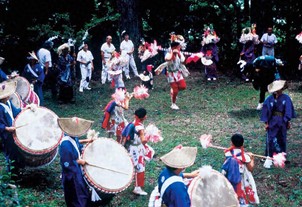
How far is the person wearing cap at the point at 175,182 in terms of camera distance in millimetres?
5051

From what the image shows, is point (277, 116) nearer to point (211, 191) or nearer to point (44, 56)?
point (211, 191)

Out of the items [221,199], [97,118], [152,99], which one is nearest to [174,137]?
[97,118]

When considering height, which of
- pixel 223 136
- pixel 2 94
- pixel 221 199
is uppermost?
pixel 2 94

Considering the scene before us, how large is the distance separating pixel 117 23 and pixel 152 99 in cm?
723

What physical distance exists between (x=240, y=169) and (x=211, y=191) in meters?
1.09

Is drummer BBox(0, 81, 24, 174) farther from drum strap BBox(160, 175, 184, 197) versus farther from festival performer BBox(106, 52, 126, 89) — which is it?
festival performer BBox(106, 52, 126, 89)

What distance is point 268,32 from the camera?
683 inches

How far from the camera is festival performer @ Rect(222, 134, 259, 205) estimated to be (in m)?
6.29

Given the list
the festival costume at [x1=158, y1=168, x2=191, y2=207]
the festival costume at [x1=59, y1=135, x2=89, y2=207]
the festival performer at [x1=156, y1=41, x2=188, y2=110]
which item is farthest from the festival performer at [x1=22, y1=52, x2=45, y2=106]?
the festival costume at [x1=158, y1=168, x2=191, y2=207]

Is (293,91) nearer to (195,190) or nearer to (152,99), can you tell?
(152,99)

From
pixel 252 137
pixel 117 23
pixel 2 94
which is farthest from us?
pixel 117 23

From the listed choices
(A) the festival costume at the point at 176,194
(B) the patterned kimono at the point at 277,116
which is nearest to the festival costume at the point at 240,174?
(A) the festival costume at the point at 176,194

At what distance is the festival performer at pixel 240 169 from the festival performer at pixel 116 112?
287cm

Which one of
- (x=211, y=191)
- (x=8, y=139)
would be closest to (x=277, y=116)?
(x=211, y=191)
